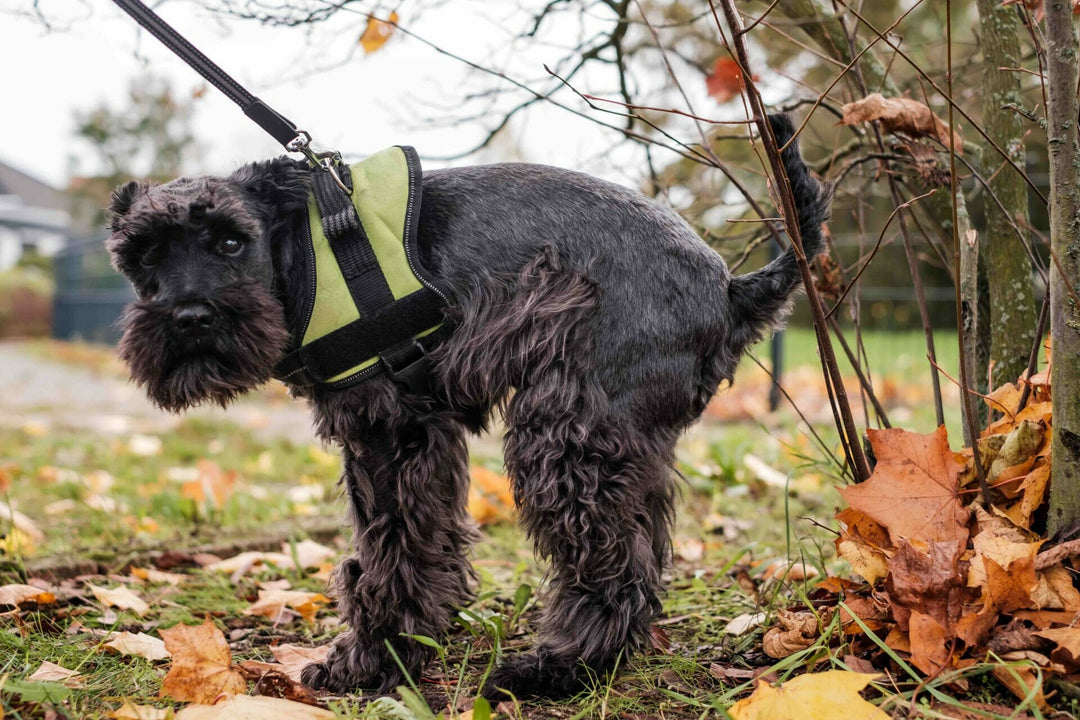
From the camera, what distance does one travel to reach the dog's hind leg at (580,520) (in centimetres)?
220

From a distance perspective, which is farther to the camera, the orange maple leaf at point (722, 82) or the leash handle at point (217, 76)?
the orange maple leaf at point (722, 82)

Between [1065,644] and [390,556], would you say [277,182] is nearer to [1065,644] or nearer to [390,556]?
[390,556]

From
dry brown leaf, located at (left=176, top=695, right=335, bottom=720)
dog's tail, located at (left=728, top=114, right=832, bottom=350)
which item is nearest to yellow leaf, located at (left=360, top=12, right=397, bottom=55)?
dog's tail, located at (left=728, top=114, right=832, bottom=350)

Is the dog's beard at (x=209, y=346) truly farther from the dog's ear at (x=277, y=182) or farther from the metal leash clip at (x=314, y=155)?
the metal leash clip at (x=314, y=155)

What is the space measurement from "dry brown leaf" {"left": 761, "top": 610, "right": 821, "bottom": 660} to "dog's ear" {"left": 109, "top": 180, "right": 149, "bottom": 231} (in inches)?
87.3

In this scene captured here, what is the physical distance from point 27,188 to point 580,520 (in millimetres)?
55808

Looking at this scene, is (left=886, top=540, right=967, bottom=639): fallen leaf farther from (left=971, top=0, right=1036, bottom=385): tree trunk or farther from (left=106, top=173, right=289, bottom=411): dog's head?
(left=106, top=173, right=289, bottom=411): dog's head

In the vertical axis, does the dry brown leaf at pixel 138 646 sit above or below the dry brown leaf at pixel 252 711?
below

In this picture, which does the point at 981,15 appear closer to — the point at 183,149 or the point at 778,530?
the point at 778,530

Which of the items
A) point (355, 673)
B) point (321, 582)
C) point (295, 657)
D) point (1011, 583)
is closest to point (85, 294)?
point (321, 582)

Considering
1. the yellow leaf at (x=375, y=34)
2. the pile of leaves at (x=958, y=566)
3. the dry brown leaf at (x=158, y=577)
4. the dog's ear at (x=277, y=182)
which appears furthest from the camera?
the dry brown leaf at (x=158, y=577)

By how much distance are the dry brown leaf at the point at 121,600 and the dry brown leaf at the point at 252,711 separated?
1.04 meters

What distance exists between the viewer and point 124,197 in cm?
242

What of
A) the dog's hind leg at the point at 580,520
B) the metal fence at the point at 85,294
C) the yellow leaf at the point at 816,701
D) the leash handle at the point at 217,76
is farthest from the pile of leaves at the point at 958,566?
the metal fence at the point at 85,294
